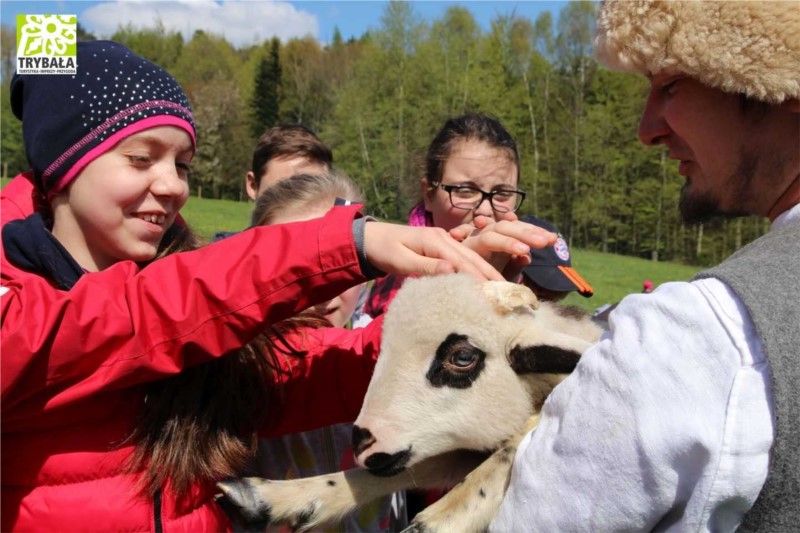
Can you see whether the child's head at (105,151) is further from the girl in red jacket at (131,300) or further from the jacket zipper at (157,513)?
the jacket zipper at (157,513)

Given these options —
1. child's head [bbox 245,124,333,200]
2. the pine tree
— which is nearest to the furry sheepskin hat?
child's head [bbox 245,124,333,200]

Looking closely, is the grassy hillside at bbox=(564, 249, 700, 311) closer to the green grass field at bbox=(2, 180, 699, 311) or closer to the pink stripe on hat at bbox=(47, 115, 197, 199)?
the green grass field at bbox=(2, 180, 699, 311)

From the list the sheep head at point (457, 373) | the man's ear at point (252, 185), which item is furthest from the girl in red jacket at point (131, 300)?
the man's ear at point (252, 185)

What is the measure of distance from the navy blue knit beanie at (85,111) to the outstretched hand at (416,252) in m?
0.93

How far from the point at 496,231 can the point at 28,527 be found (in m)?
1.69

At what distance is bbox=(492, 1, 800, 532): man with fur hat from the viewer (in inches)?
50.4

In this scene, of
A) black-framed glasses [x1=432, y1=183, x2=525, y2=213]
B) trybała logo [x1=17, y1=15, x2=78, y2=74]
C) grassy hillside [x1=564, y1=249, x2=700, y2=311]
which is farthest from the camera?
grassy hillside [x1=564, y1=249, x2=700, y2=311]

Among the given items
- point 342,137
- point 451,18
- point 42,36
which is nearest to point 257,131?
point 342,137

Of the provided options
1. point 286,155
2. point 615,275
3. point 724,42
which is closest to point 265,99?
point 615,275

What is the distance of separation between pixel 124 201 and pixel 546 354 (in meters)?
1.50

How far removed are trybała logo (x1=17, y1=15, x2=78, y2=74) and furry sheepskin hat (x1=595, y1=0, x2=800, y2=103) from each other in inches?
74.5

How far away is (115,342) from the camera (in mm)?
1820

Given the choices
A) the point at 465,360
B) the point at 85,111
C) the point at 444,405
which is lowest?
the point at 444,405

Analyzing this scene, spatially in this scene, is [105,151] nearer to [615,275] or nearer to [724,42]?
[724,42]
